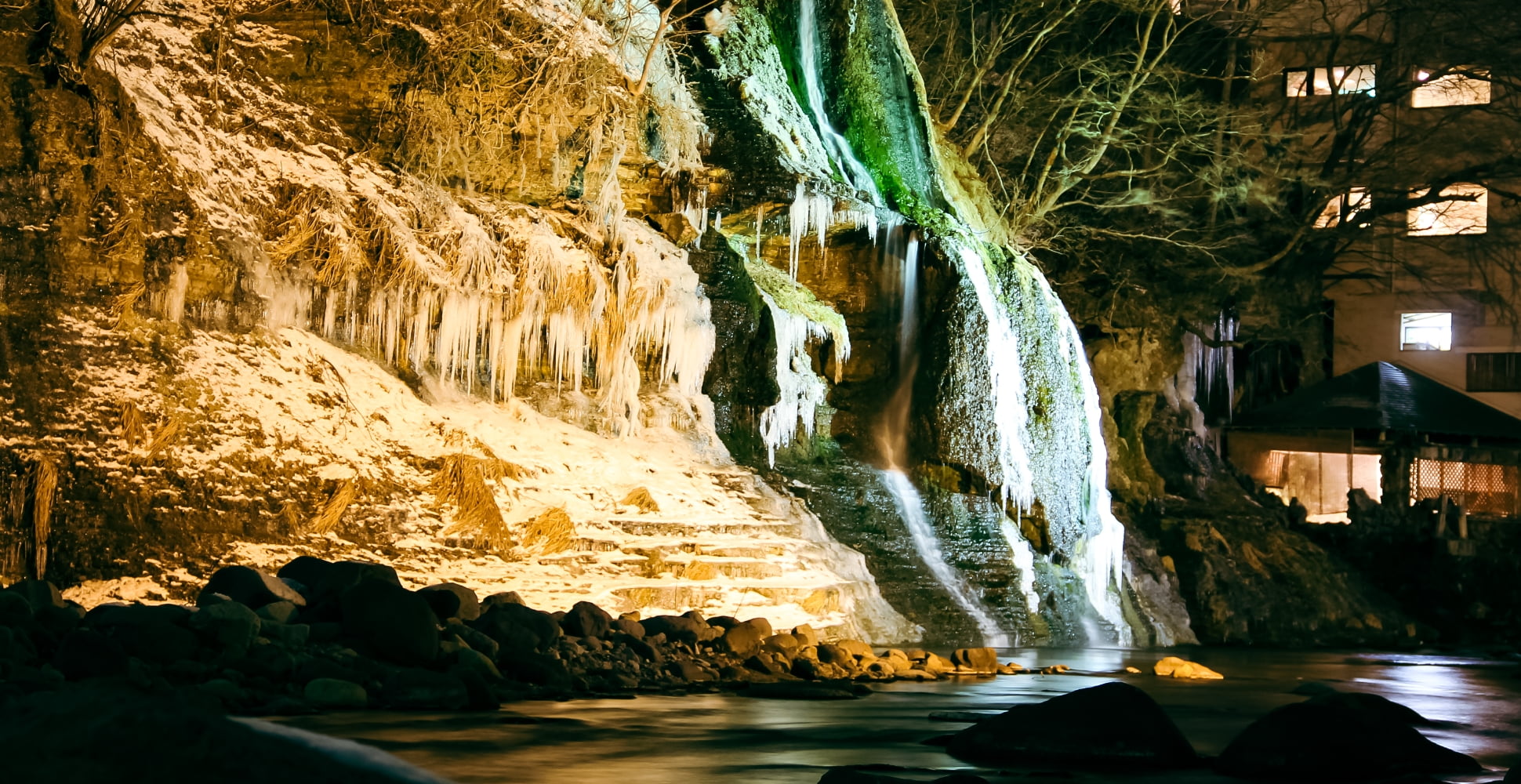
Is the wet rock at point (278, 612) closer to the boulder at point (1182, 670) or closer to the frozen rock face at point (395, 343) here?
the frozen rock face at point (395, 343)

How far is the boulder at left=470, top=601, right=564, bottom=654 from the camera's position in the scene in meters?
9.98

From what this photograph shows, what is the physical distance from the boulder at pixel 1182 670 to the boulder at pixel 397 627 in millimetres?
7275

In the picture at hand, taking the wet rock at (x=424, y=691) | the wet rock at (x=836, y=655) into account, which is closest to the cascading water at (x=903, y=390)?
the wet rock at (x=836, y=655)

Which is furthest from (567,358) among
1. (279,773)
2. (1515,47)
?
(1515,47)

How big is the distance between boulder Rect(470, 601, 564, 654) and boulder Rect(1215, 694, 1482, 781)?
4.83 m

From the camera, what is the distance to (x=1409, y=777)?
263 inches

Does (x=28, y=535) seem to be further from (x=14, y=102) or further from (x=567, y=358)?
(x=567, y=358)

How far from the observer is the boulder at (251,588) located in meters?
9.78

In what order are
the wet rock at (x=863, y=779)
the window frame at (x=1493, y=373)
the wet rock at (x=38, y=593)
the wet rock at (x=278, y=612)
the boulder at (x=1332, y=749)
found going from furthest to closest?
the window frame at (x=1493, y=373) → the wet rock at (x=278, y=612) → the wet rock at (x=38, y=593) → the boulder at (x=1332, y=749) → the wet rock at (x=863, y=779)

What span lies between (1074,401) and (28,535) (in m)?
12.5

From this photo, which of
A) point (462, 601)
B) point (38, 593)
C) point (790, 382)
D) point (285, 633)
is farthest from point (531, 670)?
point (790, 382)

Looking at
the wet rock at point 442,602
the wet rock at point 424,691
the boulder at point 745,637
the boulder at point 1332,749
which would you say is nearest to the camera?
the boulder at point 1332,749

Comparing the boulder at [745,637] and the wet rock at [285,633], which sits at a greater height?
the wet rock at [285,633]

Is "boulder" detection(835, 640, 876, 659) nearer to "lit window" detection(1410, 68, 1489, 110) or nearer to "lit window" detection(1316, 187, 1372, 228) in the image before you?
"lit window" detection(1316, 187, 1372, 228)
